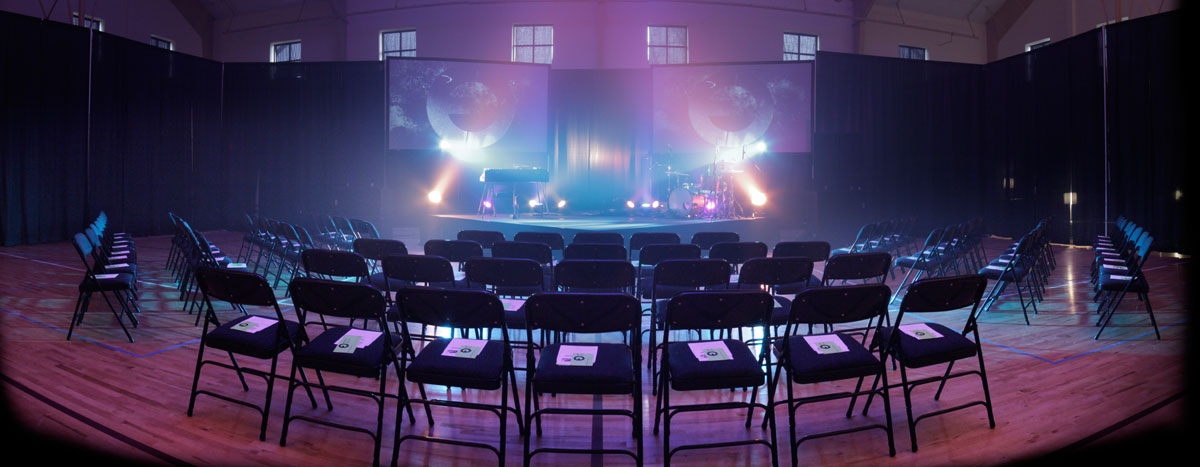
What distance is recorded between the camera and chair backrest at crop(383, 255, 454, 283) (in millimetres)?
3621

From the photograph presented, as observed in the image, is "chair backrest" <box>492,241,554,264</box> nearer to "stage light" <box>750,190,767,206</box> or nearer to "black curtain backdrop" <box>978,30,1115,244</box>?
"stage light" <box>750,190,767,206</box>

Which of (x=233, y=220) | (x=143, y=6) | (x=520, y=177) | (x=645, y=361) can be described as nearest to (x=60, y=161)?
(x=233, y=220)

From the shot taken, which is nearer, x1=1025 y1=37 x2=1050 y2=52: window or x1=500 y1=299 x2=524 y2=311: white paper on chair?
x1=500 y1=299 x2=524 y2=311: white paper on chair

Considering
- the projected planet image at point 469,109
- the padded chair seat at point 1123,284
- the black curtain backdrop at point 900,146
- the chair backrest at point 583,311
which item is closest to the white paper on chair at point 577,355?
the chair backrest at point 583,311

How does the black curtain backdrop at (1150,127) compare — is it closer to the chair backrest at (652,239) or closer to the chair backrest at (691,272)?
the chair backrest at (652,239)

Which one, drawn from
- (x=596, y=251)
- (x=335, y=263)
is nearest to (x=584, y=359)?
(x=335, y=263)

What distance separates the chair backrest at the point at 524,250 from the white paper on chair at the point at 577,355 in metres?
1.94

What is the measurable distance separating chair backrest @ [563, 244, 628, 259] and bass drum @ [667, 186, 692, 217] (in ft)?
23.1

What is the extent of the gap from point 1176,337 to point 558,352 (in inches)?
182

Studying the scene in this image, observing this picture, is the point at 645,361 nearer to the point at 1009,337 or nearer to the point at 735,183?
the point at 1009,337

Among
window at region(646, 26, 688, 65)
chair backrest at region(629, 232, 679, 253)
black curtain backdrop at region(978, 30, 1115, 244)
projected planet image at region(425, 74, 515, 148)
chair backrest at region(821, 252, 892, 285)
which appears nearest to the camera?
chair backrest at region(821, 252, 892, 285)

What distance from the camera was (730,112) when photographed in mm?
12008

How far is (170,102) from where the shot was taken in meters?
12.0

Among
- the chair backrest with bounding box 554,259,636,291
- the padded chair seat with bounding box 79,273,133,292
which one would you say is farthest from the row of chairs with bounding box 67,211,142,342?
the chair backrest with bounding box 554,259,636,291
